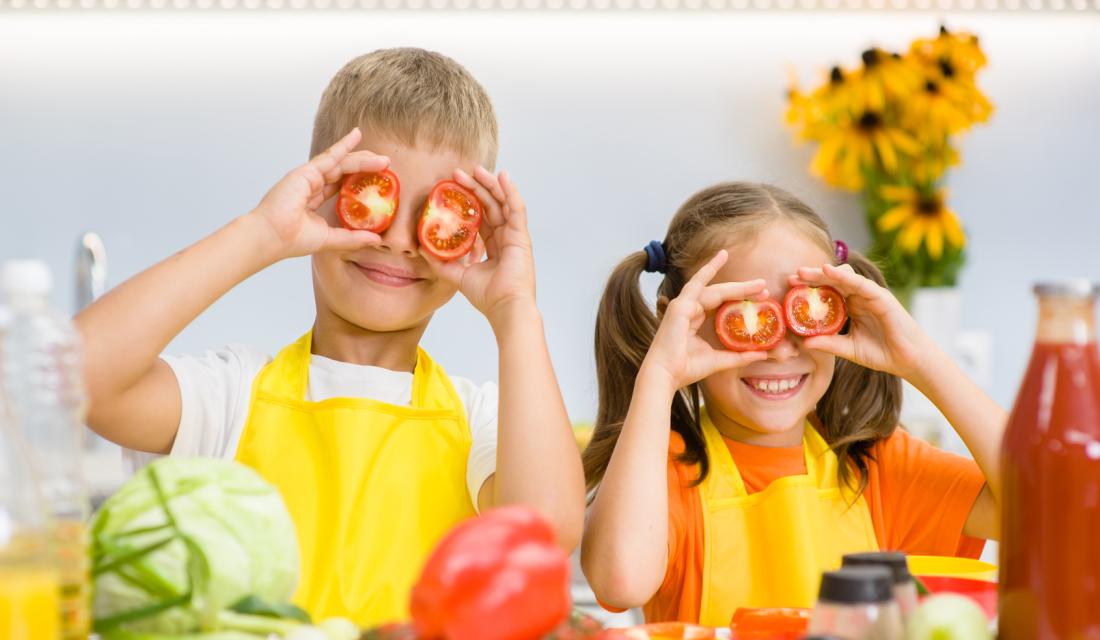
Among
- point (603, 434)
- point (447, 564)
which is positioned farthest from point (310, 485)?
point (447, 564)

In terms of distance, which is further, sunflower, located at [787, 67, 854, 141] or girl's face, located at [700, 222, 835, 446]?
sunflower, located at [787, 67, 854, 141]

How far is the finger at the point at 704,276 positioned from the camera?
167 centimetres

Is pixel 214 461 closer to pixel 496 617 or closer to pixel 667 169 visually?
pixel 496 617

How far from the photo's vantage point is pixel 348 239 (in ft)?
5.06

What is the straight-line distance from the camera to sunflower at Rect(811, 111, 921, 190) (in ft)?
9.41

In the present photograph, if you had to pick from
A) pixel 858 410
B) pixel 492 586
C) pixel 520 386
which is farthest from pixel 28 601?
pixel 858 410

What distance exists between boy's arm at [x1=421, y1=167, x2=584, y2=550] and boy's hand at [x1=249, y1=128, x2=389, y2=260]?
0.12 m

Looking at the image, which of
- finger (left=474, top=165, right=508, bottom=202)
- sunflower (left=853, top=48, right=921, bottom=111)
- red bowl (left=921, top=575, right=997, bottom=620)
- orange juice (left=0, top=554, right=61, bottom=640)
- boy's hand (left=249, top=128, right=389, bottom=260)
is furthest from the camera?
sunflower (left=853, top=48, right=921, bottom=111)

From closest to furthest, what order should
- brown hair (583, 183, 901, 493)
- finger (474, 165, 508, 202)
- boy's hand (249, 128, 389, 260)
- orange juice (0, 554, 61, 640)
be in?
1. orange juice (0, 554, 61, 640)
2. boy's hand (249, 128, 389, 260)
3. finger (474, 165, 508, 202)
4. brown hair (583, 183, 901, 493)

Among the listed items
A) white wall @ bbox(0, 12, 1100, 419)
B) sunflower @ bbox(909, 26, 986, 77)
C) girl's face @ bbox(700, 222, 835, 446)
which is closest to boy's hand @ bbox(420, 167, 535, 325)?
girl's face @ bbox(700, 222, 835, 446)

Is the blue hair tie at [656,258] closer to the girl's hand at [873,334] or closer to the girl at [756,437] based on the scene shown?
the girl at [756,437]

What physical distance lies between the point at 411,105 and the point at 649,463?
1.92 ft

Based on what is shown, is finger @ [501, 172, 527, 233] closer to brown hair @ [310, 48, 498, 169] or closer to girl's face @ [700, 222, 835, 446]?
brown hair @ [310, 48, 498, 169]

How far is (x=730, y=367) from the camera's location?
5.54 ft
